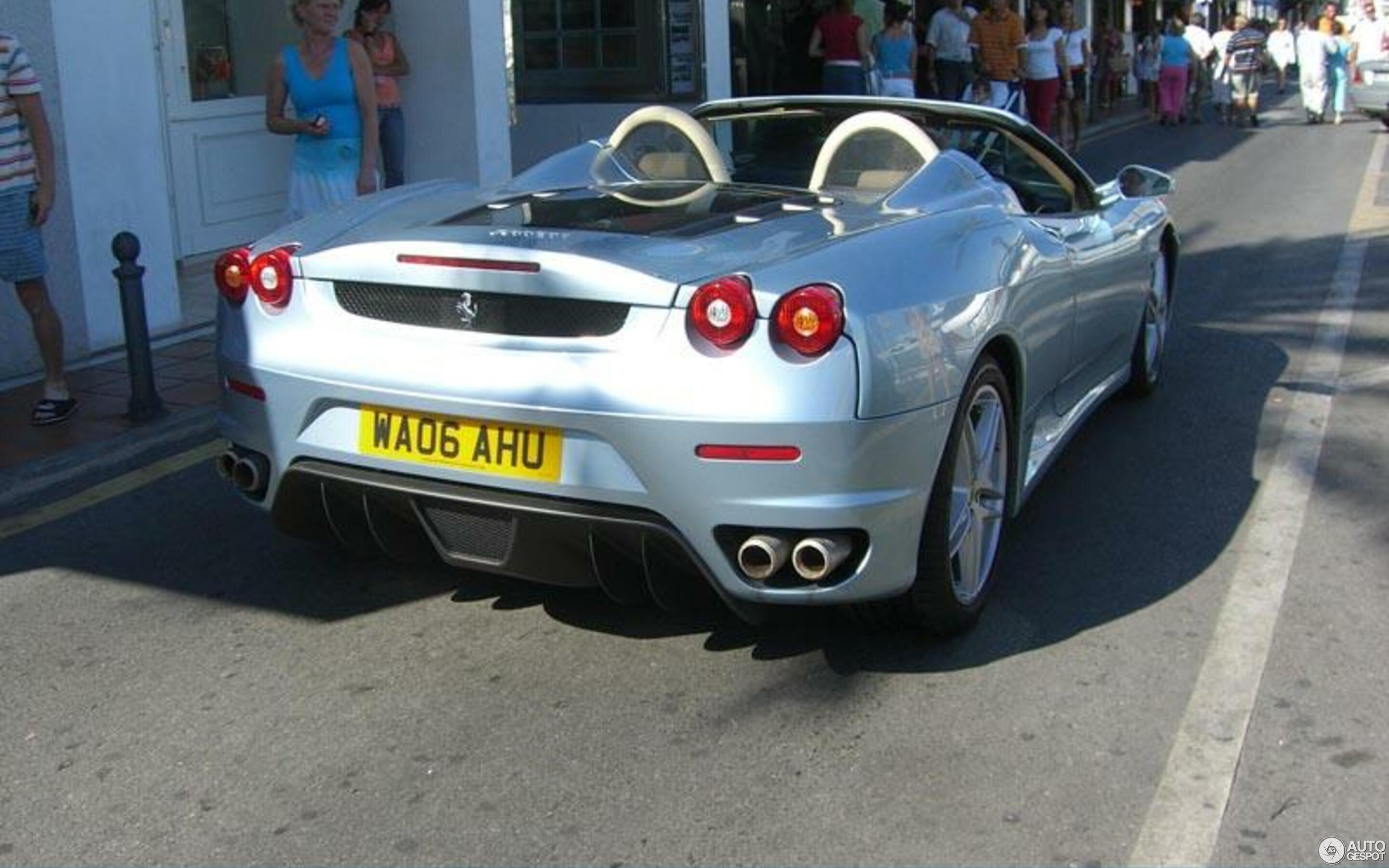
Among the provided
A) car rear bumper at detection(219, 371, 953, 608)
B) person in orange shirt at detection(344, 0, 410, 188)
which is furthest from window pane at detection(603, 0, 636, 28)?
car rear bumper at detection(219, 371, 953, 608)

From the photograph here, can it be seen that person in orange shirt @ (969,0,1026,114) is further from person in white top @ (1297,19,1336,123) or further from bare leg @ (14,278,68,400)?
bare leg @ (14,278,68,400)

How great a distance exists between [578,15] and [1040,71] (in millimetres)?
6422

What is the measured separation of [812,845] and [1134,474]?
3.00 metres

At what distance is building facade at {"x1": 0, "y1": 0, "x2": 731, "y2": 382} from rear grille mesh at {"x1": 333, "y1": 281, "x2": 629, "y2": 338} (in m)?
4.23

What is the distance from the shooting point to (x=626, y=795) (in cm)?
341

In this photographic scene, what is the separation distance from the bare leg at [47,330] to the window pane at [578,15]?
927 centimetres

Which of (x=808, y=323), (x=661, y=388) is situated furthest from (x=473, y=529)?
(x=808, y=323)

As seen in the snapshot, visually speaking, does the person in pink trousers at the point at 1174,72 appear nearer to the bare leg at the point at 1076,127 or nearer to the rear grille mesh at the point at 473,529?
the bare leg at the point at 1076,127

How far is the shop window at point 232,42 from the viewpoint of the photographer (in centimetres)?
1020

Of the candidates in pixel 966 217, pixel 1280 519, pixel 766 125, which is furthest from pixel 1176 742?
pixel 766 125

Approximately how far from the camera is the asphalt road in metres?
3.27

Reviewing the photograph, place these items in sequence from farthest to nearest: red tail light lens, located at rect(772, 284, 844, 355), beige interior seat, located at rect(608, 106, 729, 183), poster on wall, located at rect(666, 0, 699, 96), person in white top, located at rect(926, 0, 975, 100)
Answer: person in white top, located at rect(926, 0, 975, 100)
poster on wall, located at rect(666, 0, 699, 96)
beige interior seat, located at rect(608, 106, 729, 183)
red tail light lens, located at rect(772, 284, 844, 355)

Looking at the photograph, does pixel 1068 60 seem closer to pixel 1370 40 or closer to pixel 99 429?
pixel 1370 40

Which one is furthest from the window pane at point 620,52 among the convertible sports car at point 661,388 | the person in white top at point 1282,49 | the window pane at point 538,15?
the person in white top at point 1282,49
